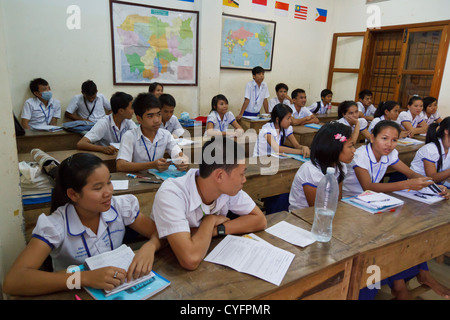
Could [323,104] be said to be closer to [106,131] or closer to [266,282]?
[106,131]

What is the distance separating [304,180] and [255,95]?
3.90m

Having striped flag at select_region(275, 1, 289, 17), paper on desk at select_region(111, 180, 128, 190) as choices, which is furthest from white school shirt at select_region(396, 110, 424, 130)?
paper on desk at select_region(111, 180, 128, 190)

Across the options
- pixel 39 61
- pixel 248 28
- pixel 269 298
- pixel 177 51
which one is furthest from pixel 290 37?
pixel 269 298

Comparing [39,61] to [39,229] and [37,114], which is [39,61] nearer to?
[37,114]

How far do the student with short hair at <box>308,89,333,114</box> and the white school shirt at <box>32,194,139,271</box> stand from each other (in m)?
5.11

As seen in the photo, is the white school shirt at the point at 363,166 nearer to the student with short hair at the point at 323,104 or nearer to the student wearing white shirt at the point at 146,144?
the student wearing white shirt at the point at 146,144

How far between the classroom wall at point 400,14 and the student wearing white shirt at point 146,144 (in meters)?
4.76

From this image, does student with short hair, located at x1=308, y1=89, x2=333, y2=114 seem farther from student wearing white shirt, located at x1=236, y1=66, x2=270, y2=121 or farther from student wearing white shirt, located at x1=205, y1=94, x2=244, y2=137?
student wearing white shirt, located at x1=205, y1=94, x2=244, y2=137

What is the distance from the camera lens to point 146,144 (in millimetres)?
2377

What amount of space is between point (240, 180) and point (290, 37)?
5.67m

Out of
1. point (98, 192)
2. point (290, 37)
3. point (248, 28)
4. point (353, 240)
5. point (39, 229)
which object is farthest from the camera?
point (290, 37)

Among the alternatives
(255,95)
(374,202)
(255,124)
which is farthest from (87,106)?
(374,202)

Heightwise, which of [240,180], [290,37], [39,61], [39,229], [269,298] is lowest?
[269,298]

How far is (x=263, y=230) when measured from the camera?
1.39 metres
